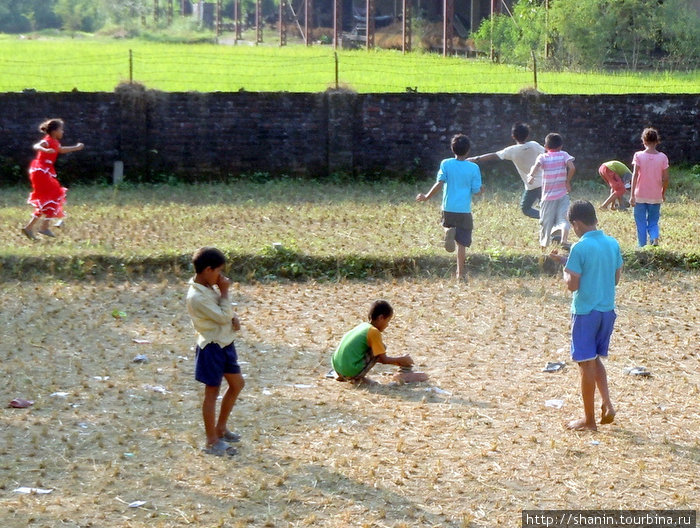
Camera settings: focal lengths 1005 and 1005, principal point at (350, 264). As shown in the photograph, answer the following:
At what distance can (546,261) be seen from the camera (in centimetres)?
1070

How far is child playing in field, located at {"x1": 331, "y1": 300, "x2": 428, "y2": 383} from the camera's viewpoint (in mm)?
7082

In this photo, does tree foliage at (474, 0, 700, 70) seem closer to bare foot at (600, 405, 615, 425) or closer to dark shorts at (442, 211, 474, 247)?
dark shorts at (442, 211, 474, 247)

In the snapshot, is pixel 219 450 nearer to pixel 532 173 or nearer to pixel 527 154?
pixel 532 173

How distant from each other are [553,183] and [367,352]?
13.8ft

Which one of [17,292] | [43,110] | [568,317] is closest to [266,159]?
[43,110]

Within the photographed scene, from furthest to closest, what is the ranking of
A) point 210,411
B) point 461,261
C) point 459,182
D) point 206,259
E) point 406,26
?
point 406,26 → point 461,261 → point 459,182 → point 210,411 → point 206,259

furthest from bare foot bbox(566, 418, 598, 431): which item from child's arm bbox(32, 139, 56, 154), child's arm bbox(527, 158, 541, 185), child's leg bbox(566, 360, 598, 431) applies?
child's arm bbox(32, 139, 56, 154)

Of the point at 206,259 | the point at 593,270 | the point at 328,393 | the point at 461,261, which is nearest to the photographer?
the point at 206,259

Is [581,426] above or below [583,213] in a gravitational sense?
below

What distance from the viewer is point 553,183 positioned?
34.5 ft

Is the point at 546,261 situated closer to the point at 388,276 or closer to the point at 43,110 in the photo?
the point at 388,276

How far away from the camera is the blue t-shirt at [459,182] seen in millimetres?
9883

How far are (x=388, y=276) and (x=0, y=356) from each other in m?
4.27

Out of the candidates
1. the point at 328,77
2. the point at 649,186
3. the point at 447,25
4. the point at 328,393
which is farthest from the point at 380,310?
the point at 447,25
